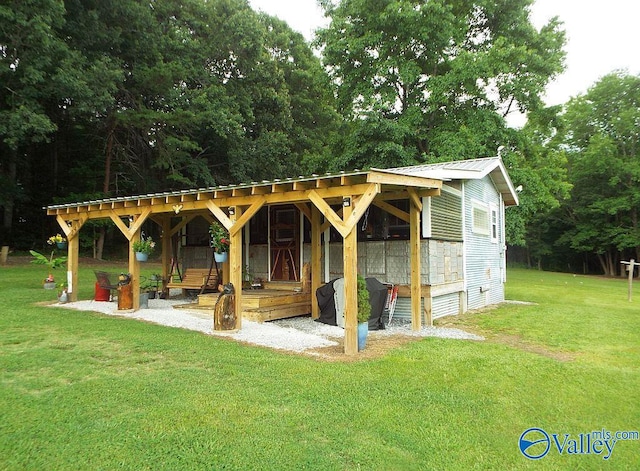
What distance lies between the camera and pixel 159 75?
18.7 m

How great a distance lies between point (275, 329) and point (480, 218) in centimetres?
649

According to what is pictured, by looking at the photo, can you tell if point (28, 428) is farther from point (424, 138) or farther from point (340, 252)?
point (424, 138)

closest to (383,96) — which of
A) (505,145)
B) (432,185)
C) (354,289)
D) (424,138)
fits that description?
(424,138)

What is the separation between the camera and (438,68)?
2144 centimetres

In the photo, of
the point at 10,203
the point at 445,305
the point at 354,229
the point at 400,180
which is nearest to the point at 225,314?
the point at 354,229

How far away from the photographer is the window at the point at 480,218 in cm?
1088

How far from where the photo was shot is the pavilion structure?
5.81 meters

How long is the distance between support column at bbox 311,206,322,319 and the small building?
21mm

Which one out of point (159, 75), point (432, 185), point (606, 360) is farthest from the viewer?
point (159, 75)

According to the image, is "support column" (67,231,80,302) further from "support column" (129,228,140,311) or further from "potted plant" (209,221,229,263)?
"potted plant" (209,221,229,263)

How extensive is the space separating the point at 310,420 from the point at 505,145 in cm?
1814

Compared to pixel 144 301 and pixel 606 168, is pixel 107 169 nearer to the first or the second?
pixel 144 301

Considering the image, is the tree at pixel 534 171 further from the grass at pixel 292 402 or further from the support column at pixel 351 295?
the support column at pixel 351 295

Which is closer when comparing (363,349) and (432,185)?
(363,349)
